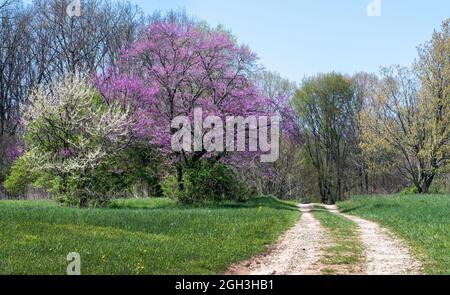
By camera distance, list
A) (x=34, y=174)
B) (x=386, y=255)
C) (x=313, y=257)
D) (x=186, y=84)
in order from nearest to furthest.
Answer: (x=313, y=257)
(x=386, y=255)
(x=34, y=174)
(x=186, y=84)

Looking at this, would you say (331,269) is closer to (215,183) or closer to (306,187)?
(215,183)

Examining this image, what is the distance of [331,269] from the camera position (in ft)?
32.8

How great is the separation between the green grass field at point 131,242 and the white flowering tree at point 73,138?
9939mm

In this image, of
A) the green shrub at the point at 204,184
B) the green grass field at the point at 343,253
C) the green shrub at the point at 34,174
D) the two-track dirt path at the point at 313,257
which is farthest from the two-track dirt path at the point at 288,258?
the green shrub at the point at 34,174

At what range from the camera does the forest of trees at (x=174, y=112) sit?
27375 mm

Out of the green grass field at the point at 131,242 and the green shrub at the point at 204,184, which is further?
the green shrub at the point at 204,184

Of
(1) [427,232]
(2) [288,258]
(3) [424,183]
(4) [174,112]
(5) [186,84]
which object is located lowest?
(2) [288,258]

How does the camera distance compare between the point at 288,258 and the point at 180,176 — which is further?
the point at 180,176

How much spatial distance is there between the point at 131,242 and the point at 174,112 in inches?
748

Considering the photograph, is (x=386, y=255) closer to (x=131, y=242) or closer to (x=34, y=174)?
(x=131, y=242)

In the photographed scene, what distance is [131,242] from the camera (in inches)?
468

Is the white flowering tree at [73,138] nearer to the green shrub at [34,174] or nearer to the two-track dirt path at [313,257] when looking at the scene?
the green shrub at [34,174]

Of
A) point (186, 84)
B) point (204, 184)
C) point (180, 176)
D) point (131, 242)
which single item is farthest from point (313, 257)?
point (186, 84)

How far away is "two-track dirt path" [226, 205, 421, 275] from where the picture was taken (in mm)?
9898
